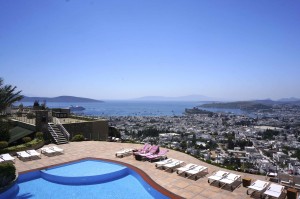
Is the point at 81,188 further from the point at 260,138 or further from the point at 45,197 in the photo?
the point at 260,138

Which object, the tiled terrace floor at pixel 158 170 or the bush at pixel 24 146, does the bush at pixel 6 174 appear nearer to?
the tiled terrace floor at pixel 158 170

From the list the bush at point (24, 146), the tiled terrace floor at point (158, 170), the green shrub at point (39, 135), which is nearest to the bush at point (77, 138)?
the tiled terrace floor at point (158, 170)

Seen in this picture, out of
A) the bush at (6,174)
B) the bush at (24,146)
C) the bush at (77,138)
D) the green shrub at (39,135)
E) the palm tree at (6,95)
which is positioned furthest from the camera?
the bush at (77,138)

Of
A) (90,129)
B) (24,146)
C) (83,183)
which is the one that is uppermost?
(90,129)

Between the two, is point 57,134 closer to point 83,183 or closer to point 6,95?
point 6,95

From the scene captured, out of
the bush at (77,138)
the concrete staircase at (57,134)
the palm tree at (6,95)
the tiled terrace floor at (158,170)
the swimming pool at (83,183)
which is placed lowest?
the swimming pool at (83,183)

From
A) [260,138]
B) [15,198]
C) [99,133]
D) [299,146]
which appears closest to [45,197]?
[15,198]

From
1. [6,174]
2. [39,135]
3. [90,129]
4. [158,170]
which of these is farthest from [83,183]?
[90,129]
